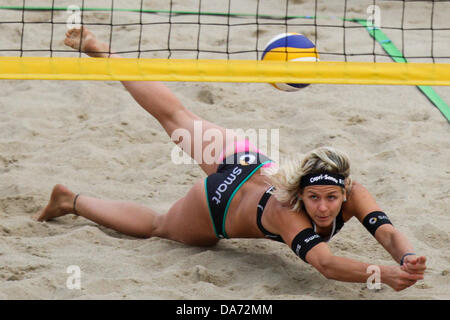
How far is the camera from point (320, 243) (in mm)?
3277

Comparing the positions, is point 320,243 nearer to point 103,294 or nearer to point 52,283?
point 103,294

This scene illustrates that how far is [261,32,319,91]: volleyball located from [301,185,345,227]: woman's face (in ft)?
3.22

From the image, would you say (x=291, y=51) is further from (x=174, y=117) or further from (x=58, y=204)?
(x=58, y=204)

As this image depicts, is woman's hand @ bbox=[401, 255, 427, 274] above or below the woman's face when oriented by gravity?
below

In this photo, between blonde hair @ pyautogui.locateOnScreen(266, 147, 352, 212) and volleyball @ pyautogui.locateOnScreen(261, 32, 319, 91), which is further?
volleyball @ pyautogui.locateOnScreen(261, 32, 319, 91)

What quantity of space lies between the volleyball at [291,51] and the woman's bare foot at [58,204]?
1.24 metres

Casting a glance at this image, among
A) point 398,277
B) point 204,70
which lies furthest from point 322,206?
point 204,70

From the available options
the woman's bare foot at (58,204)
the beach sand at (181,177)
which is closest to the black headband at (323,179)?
the beach sand at (181,177)

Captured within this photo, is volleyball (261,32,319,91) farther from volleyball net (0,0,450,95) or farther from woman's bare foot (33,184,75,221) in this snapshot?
woman's bare foot (33,184,75,221)

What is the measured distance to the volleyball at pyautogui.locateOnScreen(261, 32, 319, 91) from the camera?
421cm

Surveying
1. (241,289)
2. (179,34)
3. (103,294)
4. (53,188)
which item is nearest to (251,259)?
(241,289)

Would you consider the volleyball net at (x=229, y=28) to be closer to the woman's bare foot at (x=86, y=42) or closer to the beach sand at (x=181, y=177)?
the beach sand at (x=181, y=177)

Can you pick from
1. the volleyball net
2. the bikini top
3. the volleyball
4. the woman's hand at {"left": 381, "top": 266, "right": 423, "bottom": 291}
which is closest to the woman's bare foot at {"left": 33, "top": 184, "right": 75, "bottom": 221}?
the volleyball net

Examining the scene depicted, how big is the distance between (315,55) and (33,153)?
1790 mm
